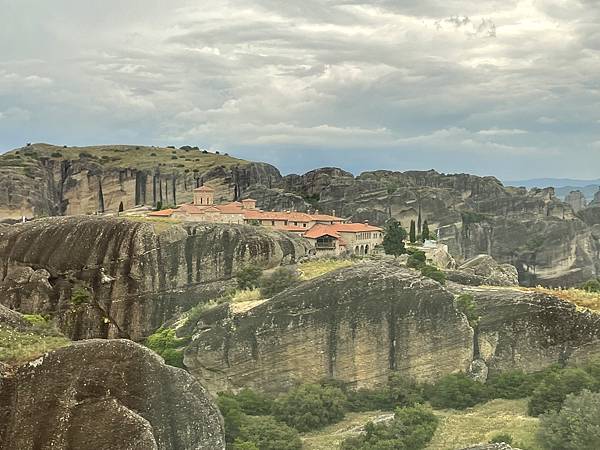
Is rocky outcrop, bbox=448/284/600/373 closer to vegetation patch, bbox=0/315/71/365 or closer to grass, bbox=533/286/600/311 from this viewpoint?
grass, bbox=533/286/600/311

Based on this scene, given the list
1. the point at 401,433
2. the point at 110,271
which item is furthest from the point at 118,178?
the point at 401,433

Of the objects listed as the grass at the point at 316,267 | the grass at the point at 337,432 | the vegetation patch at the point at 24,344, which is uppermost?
the vegetation patch at the point at 24,344

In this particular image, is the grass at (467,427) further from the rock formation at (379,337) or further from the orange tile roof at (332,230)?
the orange tile roof at (332,230)

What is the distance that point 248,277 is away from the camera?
60125mm

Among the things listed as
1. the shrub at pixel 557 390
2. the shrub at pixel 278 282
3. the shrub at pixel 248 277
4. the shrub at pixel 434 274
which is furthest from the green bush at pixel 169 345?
the shrub at pixel 557 390

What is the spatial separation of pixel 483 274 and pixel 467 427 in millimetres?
40791

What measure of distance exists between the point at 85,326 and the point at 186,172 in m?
90.5

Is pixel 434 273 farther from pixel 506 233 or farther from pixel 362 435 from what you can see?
pixel 506 233

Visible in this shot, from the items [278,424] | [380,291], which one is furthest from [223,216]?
[278,424]

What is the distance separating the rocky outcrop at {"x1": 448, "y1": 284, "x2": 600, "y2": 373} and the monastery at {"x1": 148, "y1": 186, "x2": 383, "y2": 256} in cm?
3178

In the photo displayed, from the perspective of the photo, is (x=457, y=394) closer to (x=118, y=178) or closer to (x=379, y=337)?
(x=379, y=337)

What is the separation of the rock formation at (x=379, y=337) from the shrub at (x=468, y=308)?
427mm

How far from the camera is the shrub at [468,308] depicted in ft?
152

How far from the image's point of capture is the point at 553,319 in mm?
45062
